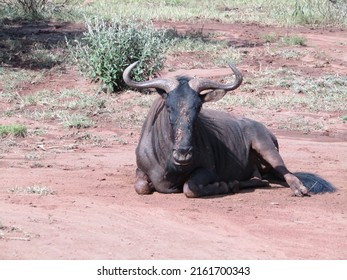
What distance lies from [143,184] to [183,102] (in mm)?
944

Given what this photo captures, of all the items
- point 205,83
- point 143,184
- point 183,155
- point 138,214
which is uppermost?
point 205,83

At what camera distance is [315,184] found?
9.77m

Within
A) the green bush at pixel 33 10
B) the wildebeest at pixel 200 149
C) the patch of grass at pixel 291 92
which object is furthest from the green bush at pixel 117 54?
the green bush at pixel 33 10

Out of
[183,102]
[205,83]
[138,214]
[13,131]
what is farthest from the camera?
[13,131]

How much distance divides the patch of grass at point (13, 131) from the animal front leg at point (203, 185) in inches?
142

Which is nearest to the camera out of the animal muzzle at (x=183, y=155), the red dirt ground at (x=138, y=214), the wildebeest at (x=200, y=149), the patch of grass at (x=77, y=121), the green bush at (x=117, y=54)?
the red dirt ground at (x=138, y=214)

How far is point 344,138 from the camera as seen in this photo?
13.4 m

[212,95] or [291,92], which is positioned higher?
[212,95]

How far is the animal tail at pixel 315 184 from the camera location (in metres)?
9.70

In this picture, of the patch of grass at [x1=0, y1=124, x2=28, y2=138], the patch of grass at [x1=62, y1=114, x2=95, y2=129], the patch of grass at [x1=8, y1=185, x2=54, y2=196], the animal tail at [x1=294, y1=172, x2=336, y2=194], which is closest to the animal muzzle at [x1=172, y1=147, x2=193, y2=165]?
the patch of grass at [x1=8, y1=185, x2=54, y2=196]

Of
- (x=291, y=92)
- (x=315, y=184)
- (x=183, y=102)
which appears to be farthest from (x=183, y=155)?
(x=291, y=92)

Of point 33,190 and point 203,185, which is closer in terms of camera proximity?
point 33,190

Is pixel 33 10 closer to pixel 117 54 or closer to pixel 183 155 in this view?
pixel 117 54

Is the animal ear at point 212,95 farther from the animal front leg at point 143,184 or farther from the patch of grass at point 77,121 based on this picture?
the patch of grass at point 77,121
